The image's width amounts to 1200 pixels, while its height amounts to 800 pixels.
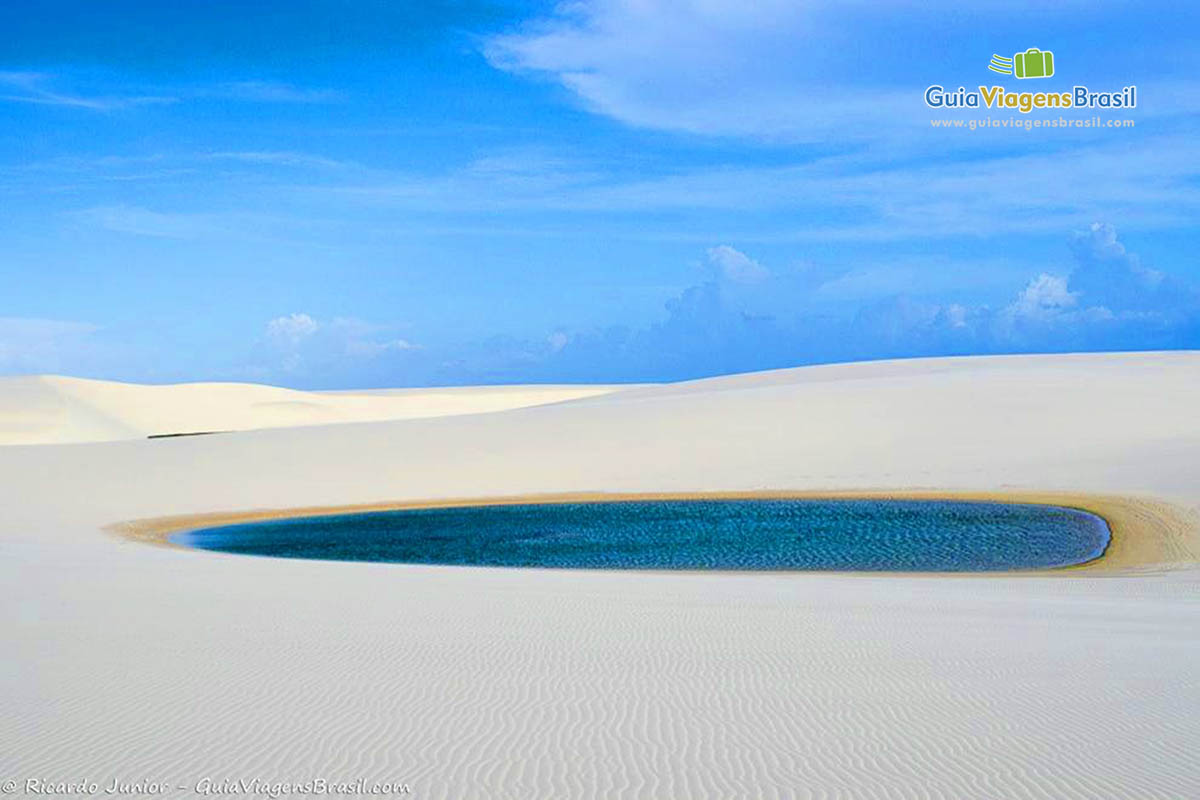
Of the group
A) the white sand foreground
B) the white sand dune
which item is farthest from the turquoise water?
the white sand dune

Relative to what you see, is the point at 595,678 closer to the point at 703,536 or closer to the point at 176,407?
the point at 703,536

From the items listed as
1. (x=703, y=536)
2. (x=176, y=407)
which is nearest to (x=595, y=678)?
Answer: (x=703, y=536)

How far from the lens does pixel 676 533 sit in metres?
23.8

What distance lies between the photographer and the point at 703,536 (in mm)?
23141

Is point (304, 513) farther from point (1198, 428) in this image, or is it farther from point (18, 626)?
point (1198, 428)

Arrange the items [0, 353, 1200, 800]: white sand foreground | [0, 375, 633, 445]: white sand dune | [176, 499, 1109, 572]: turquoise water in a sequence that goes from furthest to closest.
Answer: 1. [0, 375, 633, 445]: white sand dune
2. [176, 499, 1109, 572]: turquoise water
3. [0, 353, 1200, 800]: white sand foreground

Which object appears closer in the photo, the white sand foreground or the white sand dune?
the white sand foreground

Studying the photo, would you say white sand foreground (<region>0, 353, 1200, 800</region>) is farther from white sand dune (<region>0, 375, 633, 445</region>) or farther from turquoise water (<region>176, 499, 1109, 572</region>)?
white sand dune (<region>0, 375, 633, 445</region>)

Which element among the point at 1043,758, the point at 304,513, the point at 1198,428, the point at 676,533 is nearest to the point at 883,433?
the point at 1198,428

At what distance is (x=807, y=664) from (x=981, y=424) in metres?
30.2

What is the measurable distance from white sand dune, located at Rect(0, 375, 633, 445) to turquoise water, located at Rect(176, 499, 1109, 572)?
117 feet

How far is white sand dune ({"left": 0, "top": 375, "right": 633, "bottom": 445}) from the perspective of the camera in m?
70.6

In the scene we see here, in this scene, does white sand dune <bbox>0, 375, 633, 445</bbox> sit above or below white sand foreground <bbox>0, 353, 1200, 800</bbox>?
above

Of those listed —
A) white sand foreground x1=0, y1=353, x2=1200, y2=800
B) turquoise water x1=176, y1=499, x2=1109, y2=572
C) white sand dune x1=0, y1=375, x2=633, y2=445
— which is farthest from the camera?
white sand dune x1=0, y1=375, x2=633, y2=445
